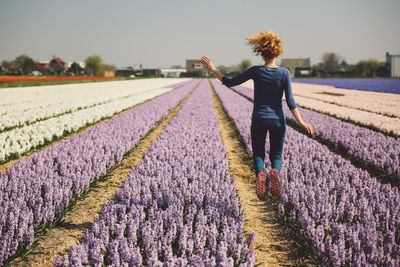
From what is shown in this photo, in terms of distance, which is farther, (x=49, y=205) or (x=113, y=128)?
(x=113, y=128)

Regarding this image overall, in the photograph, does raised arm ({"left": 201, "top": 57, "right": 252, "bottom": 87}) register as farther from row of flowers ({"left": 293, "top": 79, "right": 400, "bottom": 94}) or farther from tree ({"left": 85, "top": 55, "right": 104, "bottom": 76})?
tree ({"left": 85, "top": 55, "right": 104, "bottom": 76})

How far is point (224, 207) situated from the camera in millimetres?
Result: 3930

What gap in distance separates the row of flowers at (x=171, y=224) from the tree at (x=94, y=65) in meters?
116

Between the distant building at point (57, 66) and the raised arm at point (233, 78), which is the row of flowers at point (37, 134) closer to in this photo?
the raised arm at point (233, 78)

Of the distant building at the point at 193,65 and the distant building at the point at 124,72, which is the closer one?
the distant building at the point at 193,65

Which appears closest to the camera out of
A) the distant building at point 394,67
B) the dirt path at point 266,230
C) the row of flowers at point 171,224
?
the row of flowers at point 171,224

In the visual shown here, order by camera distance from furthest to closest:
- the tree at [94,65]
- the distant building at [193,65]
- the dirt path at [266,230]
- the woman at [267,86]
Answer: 1. the distant building at [193,65]
2. the tree at [94,65]
3. the woman at [267,86]
4. the dirt path at [266,230]

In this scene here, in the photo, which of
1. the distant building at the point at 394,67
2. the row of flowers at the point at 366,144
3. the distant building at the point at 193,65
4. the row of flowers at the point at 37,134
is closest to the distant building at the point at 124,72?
the distant building at the point at 193,65

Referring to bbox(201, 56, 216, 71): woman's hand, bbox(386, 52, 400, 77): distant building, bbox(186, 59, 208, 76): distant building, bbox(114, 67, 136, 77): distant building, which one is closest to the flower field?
bbox(201, 56, 216, 71): woman's hand

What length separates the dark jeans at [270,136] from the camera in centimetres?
396

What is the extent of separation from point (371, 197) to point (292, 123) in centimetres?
906

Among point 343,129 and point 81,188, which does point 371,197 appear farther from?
point 343,129

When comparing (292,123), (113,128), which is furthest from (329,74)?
(113,128)

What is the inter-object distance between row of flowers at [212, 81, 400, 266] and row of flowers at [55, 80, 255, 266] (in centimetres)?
81
